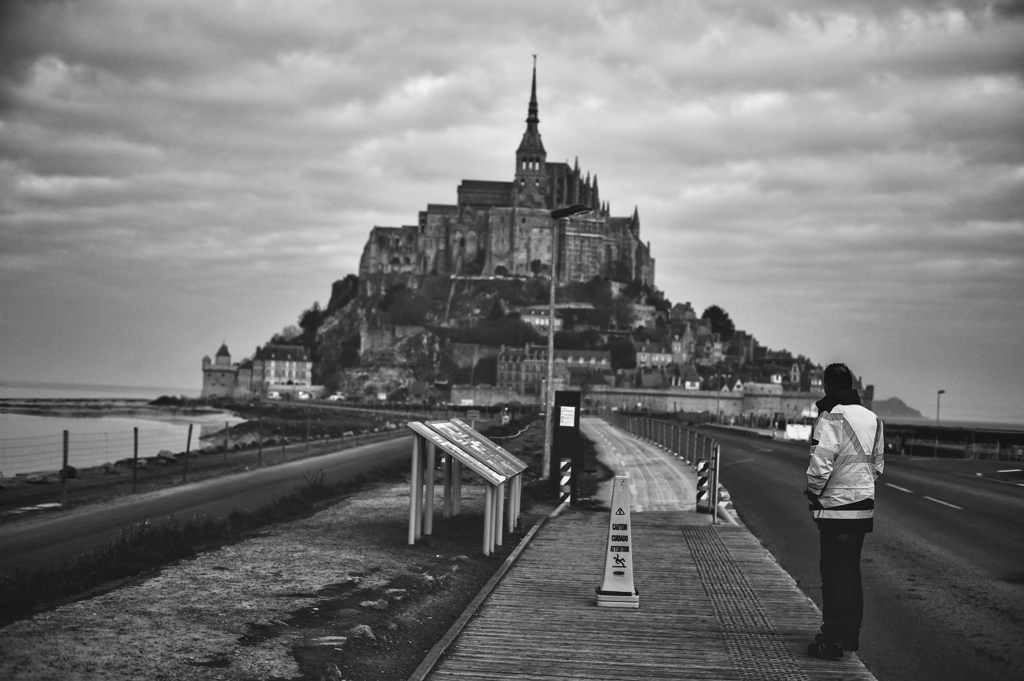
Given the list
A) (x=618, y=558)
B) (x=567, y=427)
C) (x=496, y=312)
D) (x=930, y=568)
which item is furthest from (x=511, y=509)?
(x=496, y=312)

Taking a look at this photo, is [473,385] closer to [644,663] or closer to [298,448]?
[298,448]

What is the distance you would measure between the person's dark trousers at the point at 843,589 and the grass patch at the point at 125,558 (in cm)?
596

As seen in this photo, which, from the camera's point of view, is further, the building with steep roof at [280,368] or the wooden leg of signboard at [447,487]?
the building with steep roof at [280,368]

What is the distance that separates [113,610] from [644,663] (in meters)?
4.14

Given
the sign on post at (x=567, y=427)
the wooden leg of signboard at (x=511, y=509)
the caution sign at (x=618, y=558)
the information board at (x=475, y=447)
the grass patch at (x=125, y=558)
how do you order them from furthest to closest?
the sign on post at (x=567, y=427)
the wooden leg of signboard at (x=511, y=509)
the information board at (x=475, y=447)
the caution sign at (x=618, y=558)
the grass patch at (x=125, y=558)

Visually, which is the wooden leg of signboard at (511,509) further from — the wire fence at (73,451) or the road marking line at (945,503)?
the wire fence at (73,451)

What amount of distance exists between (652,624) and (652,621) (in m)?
0.12

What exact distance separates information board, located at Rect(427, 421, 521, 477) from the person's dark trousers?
5633 mm

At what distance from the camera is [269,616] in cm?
813

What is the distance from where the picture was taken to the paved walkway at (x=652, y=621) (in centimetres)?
701

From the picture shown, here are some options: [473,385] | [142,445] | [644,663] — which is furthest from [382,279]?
[644,663]

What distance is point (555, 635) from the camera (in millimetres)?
7973

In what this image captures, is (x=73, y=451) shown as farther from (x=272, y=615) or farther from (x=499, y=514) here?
(x=272, y=615)

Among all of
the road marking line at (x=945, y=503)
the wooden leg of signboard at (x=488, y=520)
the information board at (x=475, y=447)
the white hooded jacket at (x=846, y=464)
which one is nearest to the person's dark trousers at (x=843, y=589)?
the white hooded jacket at (x=846, y=464)
